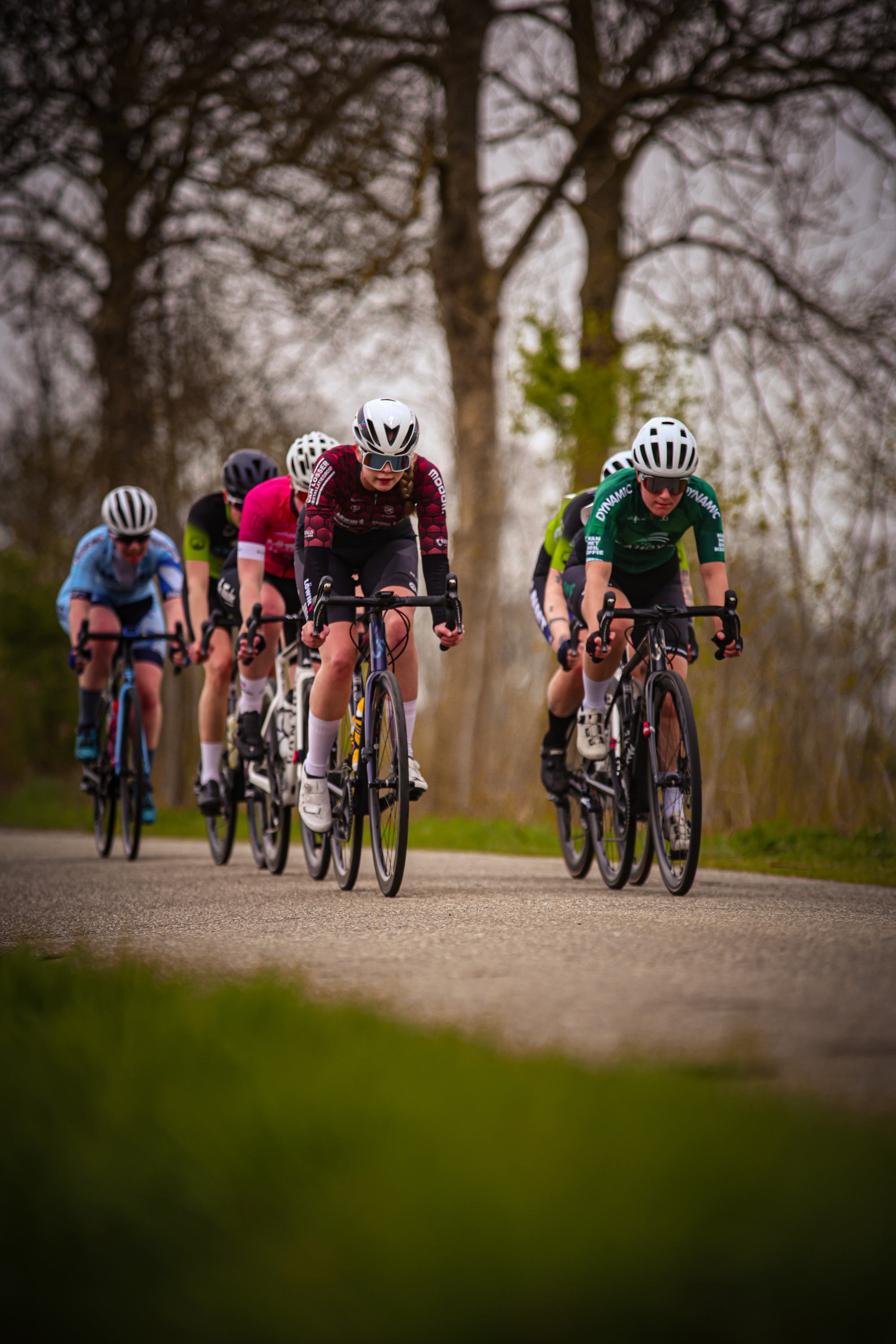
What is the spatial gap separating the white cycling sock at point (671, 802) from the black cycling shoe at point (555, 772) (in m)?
1.44

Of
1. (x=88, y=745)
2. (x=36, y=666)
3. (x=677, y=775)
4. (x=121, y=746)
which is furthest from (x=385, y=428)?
(x=36, y=666)

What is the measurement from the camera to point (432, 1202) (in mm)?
1533

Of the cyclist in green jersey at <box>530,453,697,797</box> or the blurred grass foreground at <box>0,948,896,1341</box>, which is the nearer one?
the blurred grass foreground at <box>0,948,896,1341</box>

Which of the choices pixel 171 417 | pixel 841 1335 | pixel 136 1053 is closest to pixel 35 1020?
pixel 136 1053

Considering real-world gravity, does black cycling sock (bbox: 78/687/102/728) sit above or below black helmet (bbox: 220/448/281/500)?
below

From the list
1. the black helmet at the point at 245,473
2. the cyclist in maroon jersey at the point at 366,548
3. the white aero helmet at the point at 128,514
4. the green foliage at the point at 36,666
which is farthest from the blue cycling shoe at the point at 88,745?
the green foliage at the point at 36,666

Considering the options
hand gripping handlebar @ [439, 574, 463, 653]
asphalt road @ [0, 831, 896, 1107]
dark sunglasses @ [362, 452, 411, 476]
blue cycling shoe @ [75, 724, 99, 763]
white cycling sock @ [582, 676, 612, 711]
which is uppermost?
dark sunglasses @ [362, 452, 411, 476]

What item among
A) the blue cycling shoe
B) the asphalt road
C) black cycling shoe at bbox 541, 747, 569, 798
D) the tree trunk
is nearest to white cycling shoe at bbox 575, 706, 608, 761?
black cycling shoe at bbox 541, 747, 569, 798

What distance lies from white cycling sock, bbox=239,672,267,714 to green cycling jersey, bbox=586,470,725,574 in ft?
8.00

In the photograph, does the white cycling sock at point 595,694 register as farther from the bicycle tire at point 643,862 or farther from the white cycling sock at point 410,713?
the white cycling sock at point 410,713

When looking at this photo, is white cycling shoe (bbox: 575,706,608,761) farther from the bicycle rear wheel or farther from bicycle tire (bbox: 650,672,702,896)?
the bicycle rear wheel

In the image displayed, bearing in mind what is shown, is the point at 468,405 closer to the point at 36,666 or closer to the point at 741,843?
the point at 741,843

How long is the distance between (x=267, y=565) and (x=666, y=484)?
9.02 feet

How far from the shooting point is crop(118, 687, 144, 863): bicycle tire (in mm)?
8219
